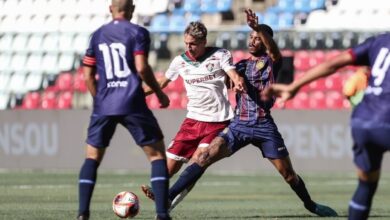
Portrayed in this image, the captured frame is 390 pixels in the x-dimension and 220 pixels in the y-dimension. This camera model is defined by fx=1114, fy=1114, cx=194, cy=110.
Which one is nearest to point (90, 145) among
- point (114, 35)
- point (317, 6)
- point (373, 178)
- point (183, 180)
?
point (114, 35)

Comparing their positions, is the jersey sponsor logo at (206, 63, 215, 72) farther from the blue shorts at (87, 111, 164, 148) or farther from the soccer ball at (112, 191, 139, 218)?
the blue shorts at (87, 111, 164, 148)

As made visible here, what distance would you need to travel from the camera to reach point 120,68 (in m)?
10.2

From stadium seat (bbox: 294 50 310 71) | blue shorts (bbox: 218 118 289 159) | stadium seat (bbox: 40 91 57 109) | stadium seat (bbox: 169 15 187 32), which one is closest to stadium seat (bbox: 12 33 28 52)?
stadium seat (bbox: 40 91 57 109)

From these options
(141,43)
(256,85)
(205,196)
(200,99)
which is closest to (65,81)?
(205,196)

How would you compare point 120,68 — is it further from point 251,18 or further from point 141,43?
point 251,18

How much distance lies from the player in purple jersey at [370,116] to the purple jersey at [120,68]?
2379mm

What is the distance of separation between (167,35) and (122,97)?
1790 cm

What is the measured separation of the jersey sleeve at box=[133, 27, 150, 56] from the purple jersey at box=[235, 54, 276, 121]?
2873 millimetres

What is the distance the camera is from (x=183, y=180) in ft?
40.5

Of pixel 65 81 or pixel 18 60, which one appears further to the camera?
pixel 18 60

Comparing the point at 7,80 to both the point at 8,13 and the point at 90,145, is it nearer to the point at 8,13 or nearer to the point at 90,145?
the point at 8,13

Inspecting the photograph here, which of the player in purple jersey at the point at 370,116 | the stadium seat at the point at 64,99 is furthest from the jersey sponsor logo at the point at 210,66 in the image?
the stadium seat at the point at 64,99

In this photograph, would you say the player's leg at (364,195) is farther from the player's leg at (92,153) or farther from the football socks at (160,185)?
the player's leg at (92,153)

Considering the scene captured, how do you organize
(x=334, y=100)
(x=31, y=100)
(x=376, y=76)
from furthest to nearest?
(x=31, y=100)
(x=334, y=100)
(x=376, y=76)
